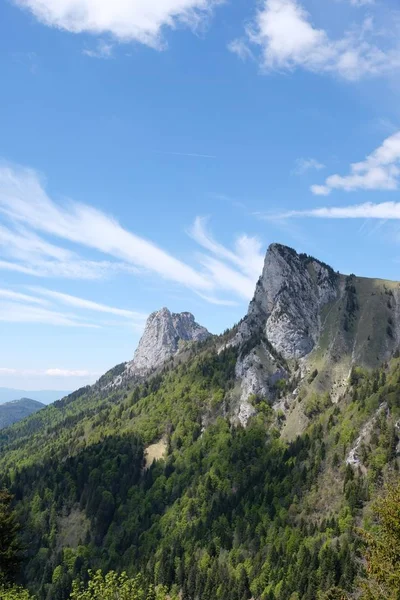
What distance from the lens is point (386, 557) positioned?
35.2m

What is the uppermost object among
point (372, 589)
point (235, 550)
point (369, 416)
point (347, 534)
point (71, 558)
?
point (369, 416)

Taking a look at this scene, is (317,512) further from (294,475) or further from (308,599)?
(308,599)

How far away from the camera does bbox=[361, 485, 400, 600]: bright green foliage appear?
33.5 metres

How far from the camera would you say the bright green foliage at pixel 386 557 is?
3353cm

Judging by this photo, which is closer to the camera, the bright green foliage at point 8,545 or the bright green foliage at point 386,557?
the bright green foliage at point 386,557

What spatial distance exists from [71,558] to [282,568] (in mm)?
102214

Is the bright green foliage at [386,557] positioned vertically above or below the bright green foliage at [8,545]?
above

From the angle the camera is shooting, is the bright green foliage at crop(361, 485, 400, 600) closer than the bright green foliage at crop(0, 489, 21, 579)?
Yes

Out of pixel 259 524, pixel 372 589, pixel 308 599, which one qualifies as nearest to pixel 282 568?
pixel 308 599

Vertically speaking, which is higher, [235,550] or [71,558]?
[235,550]

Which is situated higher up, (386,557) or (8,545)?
(386,557)

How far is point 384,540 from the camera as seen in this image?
36.4 meters

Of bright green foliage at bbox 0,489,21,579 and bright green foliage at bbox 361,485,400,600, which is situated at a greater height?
bright green foliage at bbox 361,485,400,600

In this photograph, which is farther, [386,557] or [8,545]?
[8,545]
